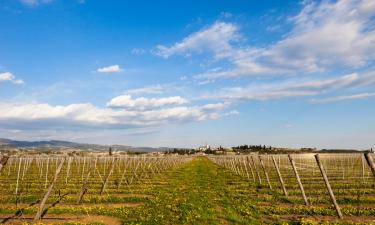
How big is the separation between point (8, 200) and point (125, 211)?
1020 cm

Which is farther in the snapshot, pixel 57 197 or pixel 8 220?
pixel 57 197

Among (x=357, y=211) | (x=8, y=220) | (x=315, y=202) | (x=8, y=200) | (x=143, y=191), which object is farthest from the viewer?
(x=143, y=191)

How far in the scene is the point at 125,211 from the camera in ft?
64.3

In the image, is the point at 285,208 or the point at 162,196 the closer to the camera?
the point at 285,208

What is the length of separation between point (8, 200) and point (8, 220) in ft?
28.5

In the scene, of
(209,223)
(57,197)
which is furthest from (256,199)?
(57,197)

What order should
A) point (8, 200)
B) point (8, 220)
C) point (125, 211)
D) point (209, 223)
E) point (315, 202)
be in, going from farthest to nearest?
point (8, 200), point (315, 202), point (125, 211), point (8, 220), point (209, 223)

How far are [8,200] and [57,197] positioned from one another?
313cm

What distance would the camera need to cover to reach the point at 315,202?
22.4 m

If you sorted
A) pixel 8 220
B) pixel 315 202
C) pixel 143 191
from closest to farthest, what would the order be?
pixel 8 220 < pixel 315 202 < pixel 143 191

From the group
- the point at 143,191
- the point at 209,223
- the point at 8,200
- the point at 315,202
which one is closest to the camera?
the point at 209,223

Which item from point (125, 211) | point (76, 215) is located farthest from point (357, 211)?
point (76, 215)

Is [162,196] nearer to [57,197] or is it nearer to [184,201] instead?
[184,201]

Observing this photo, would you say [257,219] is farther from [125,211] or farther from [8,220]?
[8,220]
